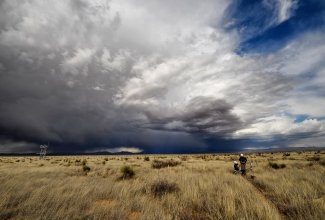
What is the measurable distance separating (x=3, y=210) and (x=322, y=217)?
909cm

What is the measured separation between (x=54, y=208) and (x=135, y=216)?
95.5 inches

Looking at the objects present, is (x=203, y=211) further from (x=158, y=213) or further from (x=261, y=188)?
(x=261, y=188)

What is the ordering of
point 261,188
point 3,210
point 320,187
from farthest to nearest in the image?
point 261,188 → point 320,187 → point 3,210

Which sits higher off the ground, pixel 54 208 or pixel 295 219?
pixel 54 208

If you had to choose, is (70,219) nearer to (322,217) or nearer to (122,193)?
(122,193)

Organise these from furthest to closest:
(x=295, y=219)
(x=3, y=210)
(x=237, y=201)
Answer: (x=237, y=201) < (x=3, y=210) < (x=295, y=219)

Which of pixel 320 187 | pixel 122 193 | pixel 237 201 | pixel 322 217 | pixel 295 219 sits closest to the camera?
pixel 322 217

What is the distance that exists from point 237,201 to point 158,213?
3.38 metres

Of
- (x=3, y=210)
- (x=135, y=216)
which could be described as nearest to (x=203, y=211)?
(x=135, y=216)

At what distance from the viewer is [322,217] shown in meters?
5.05

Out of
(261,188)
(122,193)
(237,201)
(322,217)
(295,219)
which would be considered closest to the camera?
(322,217)

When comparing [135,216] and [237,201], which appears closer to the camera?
[135,216]

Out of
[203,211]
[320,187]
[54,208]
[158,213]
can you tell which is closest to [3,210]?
[54,208]

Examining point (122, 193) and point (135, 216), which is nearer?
point (135, 216)
